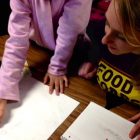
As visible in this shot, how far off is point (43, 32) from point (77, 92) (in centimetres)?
20

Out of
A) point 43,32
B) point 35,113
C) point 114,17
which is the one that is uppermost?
point 114,17

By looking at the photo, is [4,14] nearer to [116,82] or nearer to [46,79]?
[46,79]

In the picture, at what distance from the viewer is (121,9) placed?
563 mm

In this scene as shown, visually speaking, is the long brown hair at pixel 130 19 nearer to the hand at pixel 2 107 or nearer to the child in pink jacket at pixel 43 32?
the child in pink jacket at pixel 43 32

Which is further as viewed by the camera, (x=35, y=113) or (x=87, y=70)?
(x=87, y=70)

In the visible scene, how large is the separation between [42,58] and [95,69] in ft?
0.55

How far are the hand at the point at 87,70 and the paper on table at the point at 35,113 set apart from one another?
0.10 metres

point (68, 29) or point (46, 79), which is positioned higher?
point (68, 29)

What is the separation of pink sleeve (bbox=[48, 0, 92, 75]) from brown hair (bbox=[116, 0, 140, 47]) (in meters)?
0.19

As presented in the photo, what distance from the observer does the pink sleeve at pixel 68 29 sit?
29.1 inches

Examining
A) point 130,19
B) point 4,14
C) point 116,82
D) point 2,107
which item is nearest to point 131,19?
point 130,19

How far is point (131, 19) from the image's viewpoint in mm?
554

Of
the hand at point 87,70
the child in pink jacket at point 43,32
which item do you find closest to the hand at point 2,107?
the child in pink jacket at point 43,32

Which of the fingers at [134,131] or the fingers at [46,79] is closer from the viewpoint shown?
the fingers at [134,131]
